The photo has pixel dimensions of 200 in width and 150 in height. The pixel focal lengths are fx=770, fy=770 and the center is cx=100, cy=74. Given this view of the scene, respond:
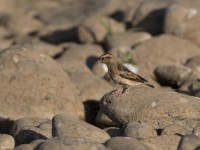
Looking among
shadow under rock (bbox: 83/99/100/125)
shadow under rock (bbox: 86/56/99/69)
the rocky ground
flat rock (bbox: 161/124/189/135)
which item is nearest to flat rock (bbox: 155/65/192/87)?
the rocky ground

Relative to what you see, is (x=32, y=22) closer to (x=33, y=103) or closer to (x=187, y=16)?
(x=187, y=16)

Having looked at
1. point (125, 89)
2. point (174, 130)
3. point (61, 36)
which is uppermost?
point (174, 130)

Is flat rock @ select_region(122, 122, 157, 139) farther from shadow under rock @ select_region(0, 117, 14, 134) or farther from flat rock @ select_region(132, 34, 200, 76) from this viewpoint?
flat rock @ select_region(132, 34, 200, 76)

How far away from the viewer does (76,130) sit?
10180 mm

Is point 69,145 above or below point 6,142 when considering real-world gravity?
above

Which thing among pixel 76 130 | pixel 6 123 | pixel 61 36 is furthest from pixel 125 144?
pixel 61 36

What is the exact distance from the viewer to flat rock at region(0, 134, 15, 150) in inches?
410

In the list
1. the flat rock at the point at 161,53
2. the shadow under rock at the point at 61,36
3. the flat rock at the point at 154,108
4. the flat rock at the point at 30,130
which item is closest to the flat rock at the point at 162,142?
the flat rock at the point at 154,108

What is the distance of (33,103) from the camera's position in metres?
13.0

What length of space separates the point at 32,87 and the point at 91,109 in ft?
4.30

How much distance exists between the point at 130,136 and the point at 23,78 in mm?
3919

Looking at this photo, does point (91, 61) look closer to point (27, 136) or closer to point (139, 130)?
point (27, 136)

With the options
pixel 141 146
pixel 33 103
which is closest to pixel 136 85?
pixel 33 103

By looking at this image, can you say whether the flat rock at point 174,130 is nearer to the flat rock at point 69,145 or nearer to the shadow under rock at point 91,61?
the flat rock at point 69,145
